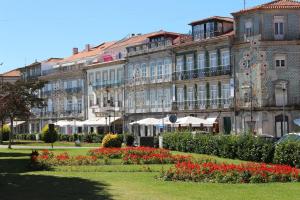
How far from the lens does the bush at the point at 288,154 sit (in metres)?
22.0

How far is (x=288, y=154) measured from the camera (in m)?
22.7

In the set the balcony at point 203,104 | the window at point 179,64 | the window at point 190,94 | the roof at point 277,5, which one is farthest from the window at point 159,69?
the roof at point 277,5

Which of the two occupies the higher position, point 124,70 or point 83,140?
point 124,70

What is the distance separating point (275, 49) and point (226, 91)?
626cm

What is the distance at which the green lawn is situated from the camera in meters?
13.8

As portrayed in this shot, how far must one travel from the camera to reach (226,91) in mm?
52719

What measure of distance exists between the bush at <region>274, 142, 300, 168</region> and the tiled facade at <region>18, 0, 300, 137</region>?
25999mm

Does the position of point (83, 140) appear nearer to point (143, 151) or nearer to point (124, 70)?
point (124, 70)

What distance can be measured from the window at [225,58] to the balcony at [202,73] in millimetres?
295

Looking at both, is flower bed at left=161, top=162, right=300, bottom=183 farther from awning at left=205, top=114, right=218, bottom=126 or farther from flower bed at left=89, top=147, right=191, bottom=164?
awning at left=205, top=114, right=218, bottom=126

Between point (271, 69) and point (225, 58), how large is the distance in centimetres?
488

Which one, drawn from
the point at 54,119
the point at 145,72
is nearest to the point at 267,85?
the point at 145,72

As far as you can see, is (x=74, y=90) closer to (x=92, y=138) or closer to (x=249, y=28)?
(x=92, y=138)

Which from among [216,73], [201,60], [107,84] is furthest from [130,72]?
[216,73]
